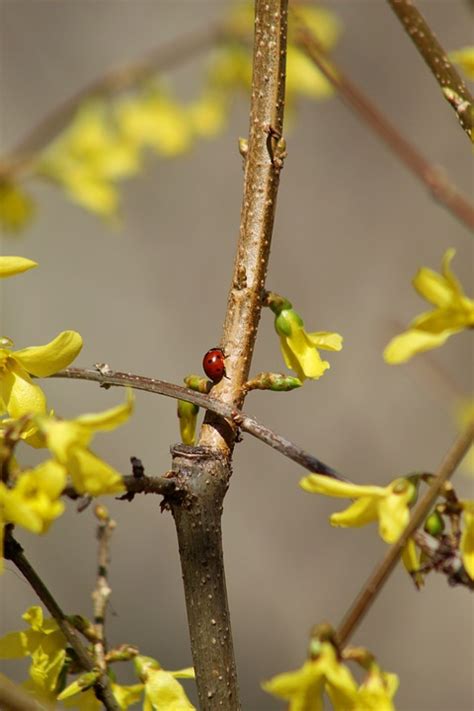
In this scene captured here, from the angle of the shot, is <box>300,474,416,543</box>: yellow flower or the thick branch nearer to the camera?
<box>300,474,416,543</box>: yellow flower

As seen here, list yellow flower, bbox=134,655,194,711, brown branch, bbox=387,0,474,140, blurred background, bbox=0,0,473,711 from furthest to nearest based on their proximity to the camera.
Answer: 1. blurred background, bbox=0,0,473,711
2. yellow flower, bbox=134,655,194,711
3. brown branch, bbox=387,0,474,140

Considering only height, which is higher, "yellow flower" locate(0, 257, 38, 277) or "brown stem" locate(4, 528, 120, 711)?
"yellow flower" locate(0, 257, 38, 277)

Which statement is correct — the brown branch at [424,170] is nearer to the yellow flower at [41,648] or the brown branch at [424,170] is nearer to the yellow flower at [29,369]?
the yellow flower at [29,369]

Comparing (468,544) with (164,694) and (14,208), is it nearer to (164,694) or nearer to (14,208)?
(164,694)

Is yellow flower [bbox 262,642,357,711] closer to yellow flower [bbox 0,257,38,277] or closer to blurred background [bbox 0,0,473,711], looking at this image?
yellow flower [bbox 0,257,38,277]

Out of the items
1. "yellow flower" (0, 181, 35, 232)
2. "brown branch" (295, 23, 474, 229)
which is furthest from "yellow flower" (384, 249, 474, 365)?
"yellow flower" (0, 181, 35, 232)

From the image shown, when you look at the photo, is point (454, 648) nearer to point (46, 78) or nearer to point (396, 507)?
point (46, 78)
